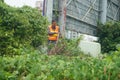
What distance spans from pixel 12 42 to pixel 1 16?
0.87 metres

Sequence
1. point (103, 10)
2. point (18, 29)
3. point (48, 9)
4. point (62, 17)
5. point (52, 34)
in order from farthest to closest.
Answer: point (103, 10) → point (62, 17) → point (48, 9) → point (52, 34) → point (18, 29)

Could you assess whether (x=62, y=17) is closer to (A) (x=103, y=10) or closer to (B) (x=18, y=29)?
(B) (x=18, y=29)

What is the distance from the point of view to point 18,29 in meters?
10.2

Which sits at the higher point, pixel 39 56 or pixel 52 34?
pixel 52 34

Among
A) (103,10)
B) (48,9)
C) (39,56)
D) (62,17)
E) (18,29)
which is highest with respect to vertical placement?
(103,10)

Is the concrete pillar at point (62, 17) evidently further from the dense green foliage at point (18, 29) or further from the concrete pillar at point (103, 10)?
the concrete pillar at point (103, 10)

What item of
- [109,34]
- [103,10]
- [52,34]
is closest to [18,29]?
[52,34]

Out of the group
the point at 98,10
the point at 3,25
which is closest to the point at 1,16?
the point at 3,25

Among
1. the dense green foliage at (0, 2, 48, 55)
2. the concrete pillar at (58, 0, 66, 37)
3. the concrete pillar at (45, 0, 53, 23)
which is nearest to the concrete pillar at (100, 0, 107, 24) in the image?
the concrete pillar at (58, 0, 66, 37)

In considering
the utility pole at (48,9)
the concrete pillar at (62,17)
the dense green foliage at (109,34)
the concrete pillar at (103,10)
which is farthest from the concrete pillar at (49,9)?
the concrete pillar at (103,10)

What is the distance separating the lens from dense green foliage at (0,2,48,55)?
9.60m

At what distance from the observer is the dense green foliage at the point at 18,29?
9602 millimetres

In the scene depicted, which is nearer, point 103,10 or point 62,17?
point 62,17

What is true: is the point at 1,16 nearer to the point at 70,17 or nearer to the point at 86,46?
the point at 86,46
